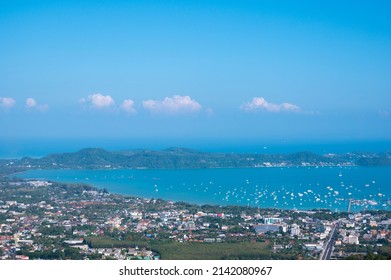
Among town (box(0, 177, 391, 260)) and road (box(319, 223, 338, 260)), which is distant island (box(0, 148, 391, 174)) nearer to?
town (box(0, 177, 391, 260))

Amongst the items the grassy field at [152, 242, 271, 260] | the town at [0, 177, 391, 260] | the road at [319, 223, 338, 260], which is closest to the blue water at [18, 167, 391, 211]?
the town at [0, 177, 391, 260]

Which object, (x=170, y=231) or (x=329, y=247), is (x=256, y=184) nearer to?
(x=170, y=231)

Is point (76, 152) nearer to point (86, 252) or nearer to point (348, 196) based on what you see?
point (348, 196)

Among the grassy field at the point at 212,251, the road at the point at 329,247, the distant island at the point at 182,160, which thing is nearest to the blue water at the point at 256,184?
the distant island at the point at 182,160

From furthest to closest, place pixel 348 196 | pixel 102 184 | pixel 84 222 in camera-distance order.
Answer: pixel 102 184, pixel 348 196, pixel 84 222

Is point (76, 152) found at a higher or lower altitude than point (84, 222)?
higher

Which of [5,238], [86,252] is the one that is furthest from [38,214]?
[86,252]

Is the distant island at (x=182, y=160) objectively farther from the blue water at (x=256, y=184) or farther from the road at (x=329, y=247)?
the road at (x=329, y=247)
